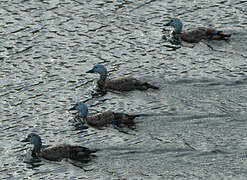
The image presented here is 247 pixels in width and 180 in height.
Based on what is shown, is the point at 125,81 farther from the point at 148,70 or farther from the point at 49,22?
the point at 49,22

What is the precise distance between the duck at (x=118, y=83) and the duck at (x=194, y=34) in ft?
15.1

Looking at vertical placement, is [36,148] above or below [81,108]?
below

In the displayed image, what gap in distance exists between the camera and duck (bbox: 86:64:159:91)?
27938 mm

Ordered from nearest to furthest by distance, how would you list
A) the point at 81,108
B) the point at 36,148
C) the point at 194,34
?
1. the point at 36,148
2. the point at 81,108
3. the point at 194,34

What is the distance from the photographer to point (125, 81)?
28.0 metres

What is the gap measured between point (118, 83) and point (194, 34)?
5.08 m

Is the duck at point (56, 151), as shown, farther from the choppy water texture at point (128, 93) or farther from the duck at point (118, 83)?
the duck at point (118, 83)

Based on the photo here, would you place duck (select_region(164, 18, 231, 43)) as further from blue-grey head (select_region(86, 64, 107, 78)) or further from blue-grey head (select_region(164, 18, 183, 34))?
blue-grey head (select_region(86, 64, 107, 78))

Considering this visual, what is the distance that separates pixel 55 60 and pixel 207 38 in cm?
608

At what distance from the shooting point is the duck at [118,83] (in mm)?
27938

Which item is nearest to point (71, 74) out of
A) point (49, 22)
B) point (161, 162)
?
point (49, 22)

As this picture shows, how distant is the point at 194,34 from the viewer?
31.8m

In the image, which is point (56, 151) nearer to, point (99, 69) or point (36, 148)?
point (36, 148)

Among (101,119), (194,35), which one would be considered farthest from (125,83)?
(194,35)
